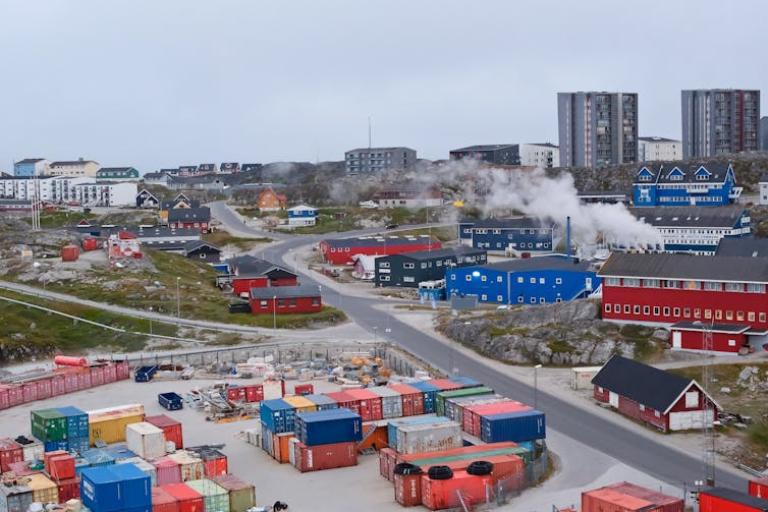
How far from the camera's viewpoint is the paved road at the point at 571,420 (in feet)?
94.9

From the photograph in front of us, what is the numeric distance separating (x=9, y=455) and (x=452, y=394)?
48.7 ft

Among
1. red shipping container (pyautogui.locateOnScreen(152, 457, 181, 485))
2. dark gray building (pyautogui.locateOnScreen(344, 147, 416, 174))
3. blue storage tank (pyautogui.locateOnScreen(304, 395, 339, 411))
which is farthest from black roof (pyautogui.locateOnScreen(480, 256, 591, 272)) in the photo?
dark gray building (pyautogui.locateOnScreen(344, 147, 416, 174))

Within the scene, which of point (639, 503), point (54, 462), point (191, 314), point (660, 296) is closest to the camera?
point (639, 503)

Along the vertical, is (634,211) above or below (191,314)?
above

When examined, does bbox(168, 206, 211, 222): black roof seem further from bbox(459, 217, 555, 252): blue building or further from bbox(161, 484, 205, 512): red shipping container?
bbox(161, 484, 205, 512): red shipping container

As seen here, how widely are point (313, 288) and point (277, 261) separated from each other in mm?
20686

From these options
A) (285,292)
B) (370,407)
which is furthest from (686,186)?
(370,407)

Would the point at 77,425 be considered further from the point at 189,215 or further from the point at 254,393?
the point at 189,215

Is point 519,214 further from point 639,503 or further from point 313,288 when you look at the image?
point 639,503

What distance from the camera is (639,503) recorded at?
944 inches

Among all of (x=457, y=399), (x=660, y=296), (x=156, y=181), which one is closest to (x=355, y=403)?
(x=457, y=399)

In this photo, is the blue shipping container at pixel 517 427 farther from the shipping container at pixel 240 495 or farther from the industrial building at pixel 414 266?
the industrial building at pixel 414 266

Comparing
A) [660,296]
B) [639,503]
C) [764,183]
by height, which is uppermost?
[764,183]

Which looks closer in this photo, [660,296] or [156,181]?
[660,296]
